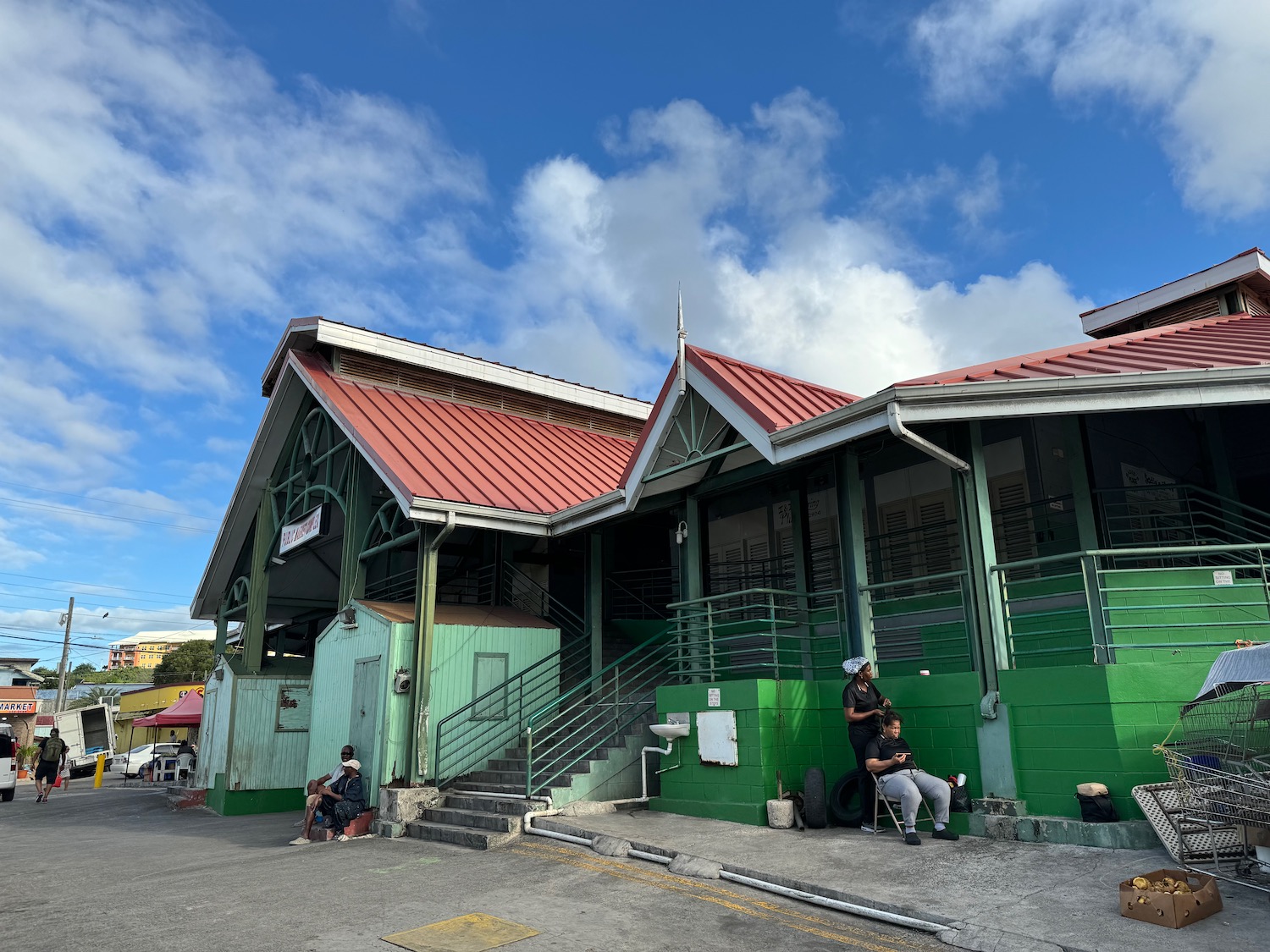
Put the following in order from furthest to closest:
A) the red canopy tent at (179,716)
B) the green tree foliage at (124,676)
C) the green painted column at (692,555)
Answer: the green tree foliage at (124,676) → the red canopy tent at (179,716) → the green painted column at (692,555)

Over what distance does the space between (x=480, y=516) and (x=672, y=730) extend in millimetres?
4370

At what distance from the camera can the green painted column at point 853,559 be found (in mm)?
9875

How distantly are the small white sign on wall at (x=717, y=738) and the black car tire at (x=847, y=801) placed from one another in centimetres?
112

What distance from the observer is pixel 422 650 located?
41.5 feet

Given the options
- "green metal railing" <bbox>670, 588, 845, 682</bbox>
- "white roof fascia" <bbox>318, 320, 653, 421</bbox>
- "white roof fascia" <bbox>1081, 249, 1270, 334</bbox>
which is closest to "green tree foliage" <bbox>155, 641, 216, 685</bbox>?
"white roof fascia" <bbox>318, 320, 653, 421</bbox>

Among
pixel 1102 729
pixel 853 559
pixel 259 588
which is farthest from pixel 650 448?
pixel 259 588

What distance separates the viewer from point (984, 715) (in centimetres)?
846

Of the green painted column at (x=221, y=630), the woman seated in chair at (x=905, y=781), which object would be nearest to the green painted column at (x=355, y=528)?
the green painted column at (x=221, y=630)

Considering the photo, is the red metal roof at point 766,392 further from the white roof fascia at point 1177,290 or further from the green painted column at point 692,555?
the white roof fascia at point 1177,290

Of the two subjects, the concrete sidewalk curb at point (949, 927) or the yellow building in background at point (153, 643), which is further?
the yellow building in background at point (153, 643)

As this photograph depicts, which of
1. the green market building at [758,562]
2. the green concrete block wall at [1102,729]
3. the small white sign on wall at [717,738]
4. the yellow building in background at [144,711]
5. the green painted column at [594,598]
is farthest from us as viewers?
the yellow building in background at [144,711]

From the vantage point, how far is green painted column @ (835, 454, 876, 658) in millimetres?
9875

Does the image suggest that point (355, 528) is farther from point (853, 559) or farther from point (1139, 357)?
point (1139, 357)

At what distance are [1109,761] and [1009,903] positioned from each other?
2228 millimetres
